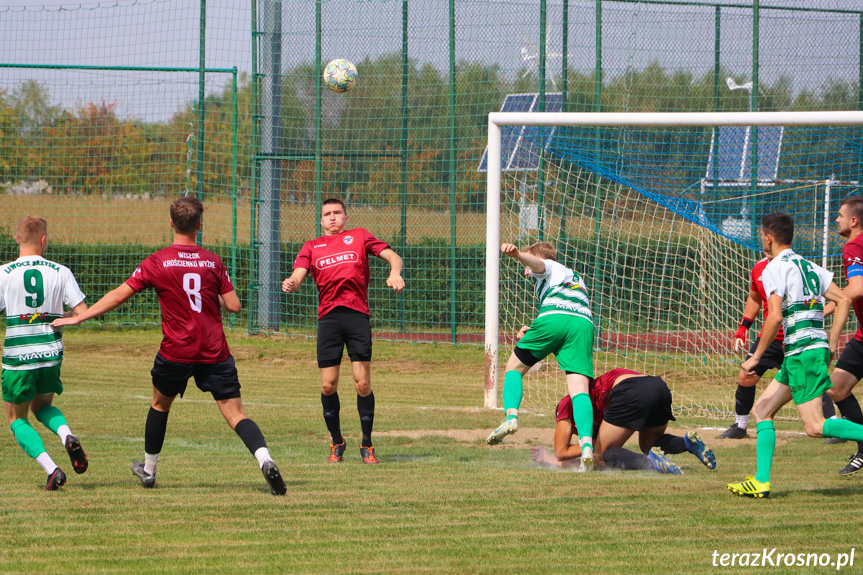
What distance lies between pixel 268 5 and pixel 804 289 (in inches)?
445

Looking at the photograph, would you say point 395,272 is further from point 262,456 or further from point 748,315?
point 748,315

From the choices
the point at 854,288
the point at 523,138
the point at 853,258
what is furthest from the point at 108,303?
the point at 523,138

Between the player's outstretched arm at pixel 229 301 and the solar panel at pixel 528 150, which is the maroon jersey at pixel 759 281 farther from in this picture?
the solar panel at pixel 528 150

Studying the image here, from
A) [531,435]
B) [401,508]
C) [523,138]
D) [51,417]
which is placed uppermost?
[523,138]

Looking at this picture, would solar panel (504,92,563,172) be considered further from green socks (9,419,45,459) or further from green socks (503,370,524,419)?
green socks (9,419,45,459)

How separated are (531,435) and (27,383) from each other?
4.23m

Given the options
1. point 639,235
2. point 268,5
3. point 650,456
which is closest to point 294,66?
point 268,5

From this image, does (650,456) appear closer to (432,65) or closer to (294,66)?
(432,65)

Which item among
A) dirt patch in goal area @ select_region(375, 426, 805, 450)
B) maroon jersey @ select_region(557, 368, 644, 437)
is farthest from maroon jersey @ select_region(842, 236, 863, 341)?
dirt patch in goal area @ select_region(375, 426, 805, 450)

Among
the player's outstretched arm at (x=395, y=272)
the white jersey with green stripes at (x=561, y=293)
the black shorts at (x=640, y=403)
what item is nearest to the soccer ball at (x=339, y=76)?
the player's outstretched arm at (x=395, y=272)

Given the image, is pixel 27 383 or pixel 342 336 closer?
pixel 27 383

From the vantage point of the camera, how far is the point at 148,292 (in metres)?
15.6

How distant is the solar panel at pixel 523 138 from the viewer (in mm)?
11491

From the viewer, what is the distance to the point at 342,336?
6844 mm
